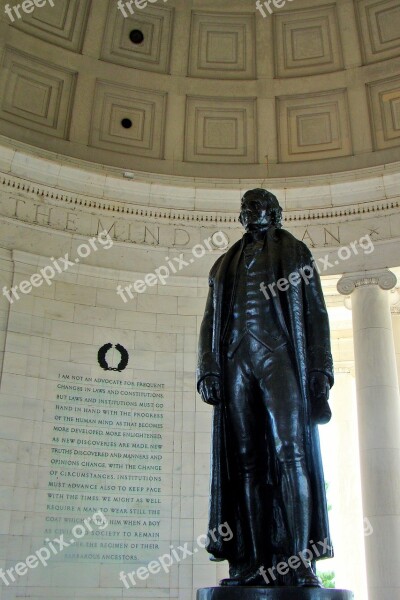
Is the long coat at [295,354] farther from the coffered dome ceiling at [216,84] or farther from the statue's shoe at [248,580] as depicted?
the coffered dome ceiling at [216,84]

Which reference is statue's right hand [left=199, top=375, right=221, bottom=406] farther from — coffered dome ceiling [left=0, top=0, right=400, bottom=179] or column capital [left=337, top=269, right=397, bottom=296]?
coffered dome ceiling [left=0, top=0, right=400, bottom=179]

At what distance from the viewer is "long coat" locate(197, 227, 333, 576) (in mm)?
5289

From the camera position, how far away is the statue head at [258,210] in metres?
6.26

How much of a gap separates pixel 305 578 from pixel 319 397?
130cm

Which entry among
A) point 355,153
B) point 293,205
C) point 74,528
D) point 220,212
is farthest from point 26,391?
point 355,153

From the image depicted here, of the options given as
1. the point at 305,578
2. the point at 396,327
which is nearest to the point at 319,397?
the point at 305,578

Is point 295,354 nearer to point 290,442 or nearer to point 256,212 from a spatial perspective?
point 290,442

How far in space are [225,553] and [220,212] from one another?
10.1m

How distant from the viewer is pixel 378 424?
500 inches

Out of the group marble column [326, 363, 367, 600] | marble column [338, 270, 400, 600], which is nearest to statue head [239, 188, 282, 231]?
marble column [338, 270, 400, 600]

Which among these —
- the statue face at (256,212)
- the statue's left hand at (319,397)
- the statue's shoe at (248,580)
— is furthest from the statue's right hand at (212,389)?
the statue face at (256,212)

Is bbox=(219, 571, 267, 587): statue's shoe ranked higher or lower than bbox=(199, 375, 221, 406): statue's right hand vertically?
lower

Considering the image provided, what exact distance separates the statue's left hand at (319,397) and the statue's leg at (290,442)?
0.36 ft

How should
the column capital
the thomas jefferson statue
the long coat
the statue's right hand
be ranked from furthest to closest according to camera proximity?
the column capital < the statue's right hand < the long coat < the thomas jefferson statue
